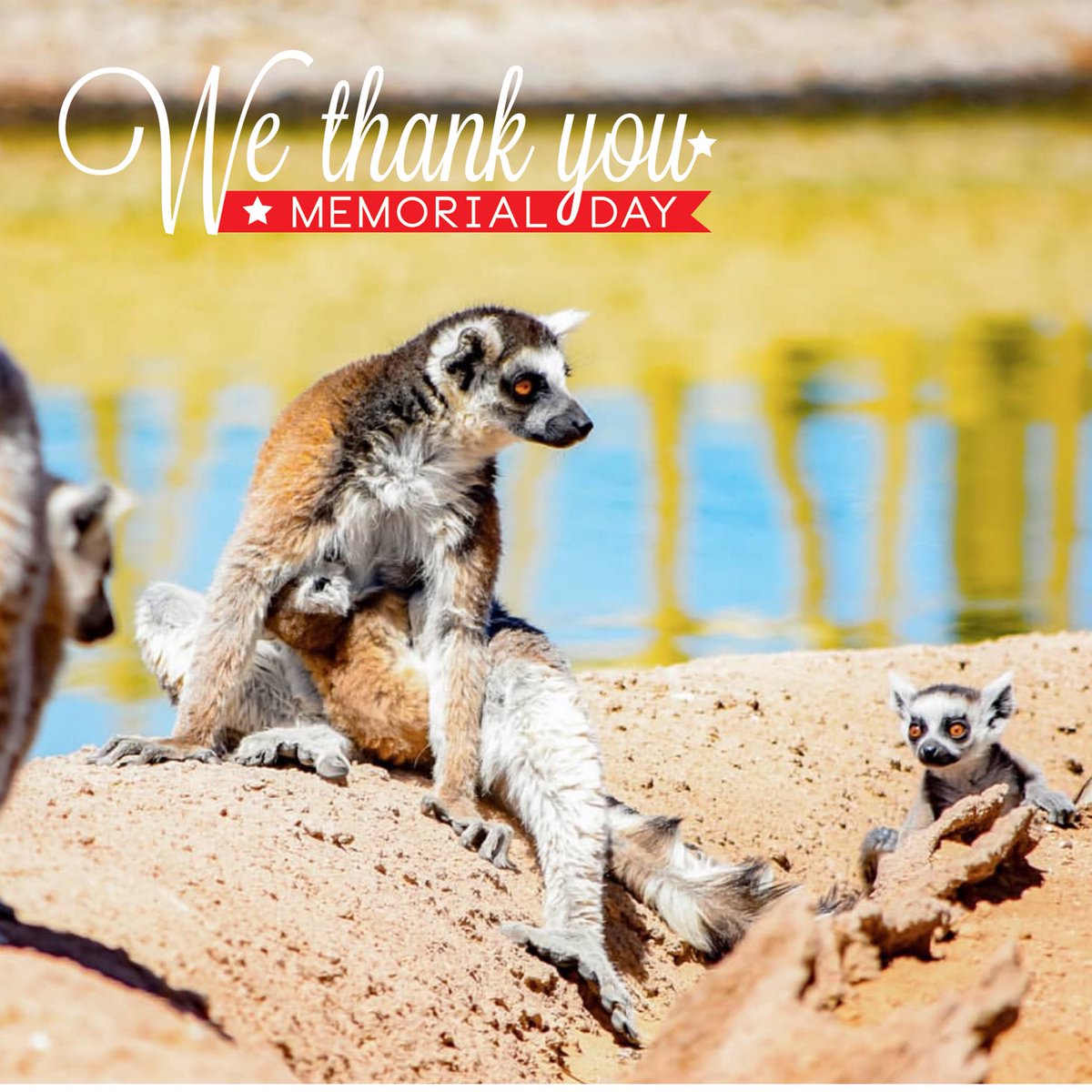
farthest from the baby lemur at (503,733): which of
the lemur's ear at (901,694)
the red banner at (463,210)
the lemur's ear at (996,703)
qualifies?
the red banner at (463,210)

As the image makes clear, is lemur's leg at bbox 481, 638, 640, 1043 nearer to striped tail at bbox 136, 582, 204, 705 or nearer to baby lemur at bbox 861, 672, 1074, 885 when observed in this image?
striped tail at bbox 136, 582, 204, 705

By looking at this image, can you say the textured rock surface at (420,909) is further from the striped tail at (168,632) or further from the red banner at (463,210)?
the red banner at (463,210)

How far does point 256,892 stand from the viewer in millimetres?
4984

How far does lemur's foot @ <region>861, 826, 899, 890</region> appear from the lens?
22.2 feet

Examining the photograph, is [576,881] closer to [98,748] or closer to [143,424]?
[98,748]

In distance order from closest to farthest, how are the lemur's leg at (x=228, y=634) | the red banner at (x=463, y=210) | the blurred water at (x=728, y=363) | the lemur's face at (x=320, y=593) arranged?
the lemur's leg at (x=228, y=634) → the lemur's face at (x=320, y=593) → the blurred water at (x=728, y=363) → the red banner at (x=463, y=210)

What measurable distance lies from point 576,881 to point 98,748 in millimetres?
1695

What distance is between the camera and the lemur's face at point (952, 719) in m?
7.02

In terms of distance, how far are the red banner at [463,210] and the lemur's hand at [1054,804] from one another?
15.3 metres

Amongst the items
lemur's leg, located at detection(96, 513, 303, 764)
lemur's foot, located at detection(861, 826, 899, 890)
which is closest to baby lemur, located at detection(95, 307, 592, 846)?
lemur's leg, located at detection(96, 513, 303, 764)

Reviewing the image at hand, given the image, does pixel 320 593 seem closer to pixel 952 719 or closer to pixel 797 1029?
pixel 952 719

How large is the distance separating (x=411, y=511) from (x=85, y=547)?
95.6 inches

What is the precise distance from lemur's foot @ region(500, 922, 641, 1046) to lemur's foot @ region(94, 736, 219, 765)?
1161 millimetres

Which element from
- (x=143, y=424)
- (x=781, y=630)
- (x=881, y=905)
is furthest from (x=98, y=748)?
(x=143, y=424)
